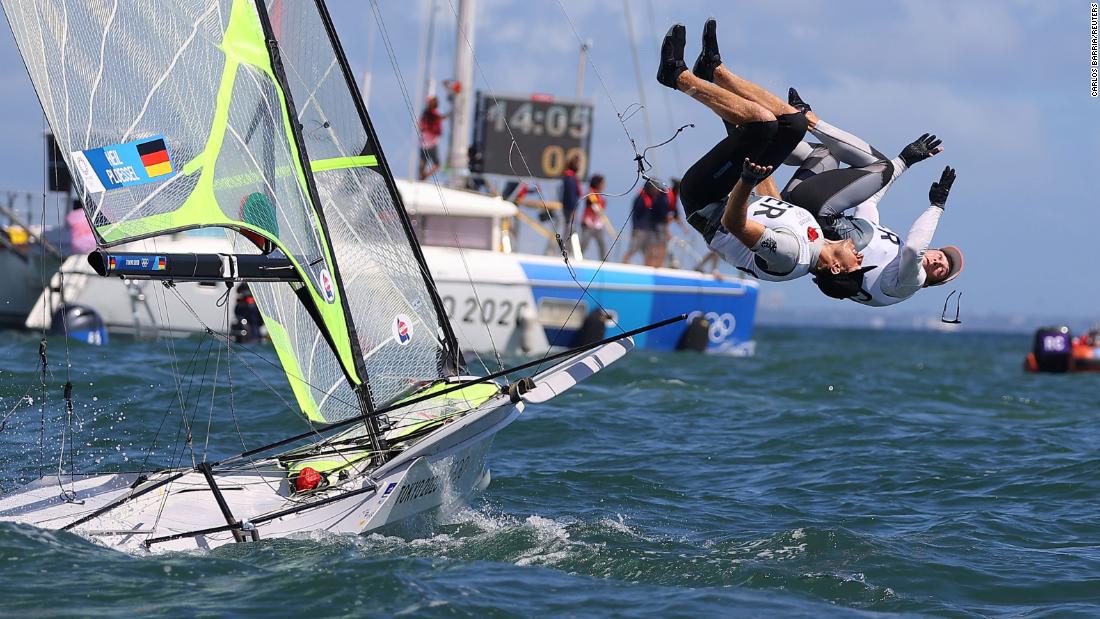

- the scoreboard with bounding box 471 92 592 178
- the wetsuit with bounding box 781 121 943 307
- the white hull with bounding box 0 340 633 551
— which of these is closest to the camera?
the white hull with bounding box 0 340 633 551

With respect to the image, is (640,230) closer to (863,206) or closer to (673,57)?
(863,206)

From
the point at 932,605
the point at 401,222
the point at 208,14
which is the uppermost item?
the point at 208,14

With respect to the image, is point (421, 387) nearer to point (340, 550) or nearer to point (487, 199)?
point (340, 550)

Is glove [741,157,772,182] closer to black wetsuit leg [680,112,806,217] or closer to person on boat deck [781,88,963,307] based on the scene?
black wetsuit leg [680,112,806,217]

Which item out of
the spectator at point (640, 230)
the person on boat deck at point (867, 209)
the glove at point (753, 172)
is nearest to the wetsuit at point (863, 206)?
the person on boat deck at point (867, 209)

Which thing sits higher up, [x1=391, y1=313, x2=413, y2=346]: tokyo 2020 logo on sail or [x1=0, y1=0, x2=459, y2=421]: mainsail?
[x1=0, y1=0, x2=459, y2=421]: mainsail

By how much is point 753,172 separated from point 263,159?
87.2 inches

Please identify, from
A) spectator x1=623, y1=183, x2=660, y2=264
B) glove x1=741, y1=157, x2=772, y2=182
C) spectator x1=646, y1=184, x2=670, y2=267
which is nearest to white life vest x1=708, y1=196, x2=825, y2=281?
glove x1=741, y1=157, x2=772, y2=182

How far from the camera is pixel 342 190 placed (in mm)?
6477

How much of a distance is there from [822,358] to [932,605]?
46.3 feet

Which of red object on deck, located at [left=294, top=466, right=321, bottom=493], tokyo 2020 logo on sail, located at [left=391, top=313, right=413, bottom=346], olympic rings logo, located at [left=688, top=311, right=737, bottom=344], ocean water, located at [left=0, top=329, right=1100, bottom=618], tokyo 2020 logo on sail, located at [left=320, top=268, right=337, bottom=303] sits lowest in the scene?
ocean water, located at [left=0, top=329, right=1100, bottom=618]

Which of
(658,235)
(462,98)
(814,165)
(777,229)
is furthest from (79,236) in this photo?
(777,229)

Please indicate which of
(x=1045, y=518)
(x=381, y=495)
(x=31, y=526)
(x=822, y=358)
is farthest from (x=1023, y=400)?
(x=31, y=526)

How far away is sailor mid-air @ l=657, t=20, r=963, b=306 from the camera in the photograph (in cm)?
541
